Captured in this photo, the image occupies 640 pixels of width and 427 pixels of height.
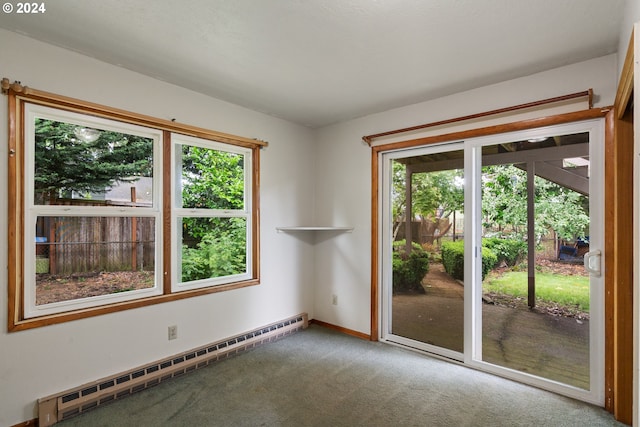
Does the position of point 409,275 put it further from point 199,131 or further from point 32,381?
point 32,381

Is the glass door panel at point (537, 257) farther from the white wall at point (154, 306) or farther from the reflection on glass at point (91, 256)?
the reflection on glass at point (91, 256)

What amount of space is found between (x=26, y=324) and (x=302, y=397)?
185cm

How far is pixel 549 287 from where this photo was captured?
97.5 inches

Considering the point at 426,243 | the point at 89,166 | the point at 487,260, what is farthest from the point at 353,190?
the point at 89,166

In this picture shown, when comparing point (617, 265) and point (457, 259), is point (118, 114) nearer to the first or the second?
point (457, 259)

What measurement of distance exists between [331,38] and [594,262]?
2.36 meters

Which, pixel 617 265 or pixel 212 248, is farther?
pixel 212 248

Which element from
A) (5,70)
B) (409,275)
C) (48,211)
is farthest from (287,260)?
(5,70)

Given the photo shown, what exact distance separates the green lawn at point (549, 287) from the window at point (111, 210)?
7.84 ft

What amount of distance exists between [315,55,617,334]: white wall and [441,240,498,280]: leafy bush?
0.79 m

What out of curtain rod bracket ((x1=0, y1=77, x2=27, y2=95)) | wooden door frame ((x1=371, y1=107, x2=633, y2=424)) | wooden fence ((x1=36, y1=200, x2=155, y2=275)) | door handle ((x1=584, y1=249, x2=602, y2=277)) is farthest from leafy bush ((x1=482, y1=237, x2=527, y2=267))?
curtain rod bracket ((x1=0, y1=77, x2=27, y2=95))

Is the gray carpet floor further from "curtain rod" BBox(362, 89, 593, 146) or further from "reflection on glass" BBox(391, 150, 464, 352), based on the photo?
"curtain rod" BBox(362, 89, 593, 146)

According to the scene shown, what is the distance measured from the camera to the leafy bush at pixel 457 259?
8.94 ft

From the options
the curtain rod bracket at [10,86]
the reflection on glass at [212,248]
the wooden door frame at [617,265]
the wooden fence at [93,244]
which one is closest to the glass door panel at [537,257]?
the wooden door frame at [617,265]
